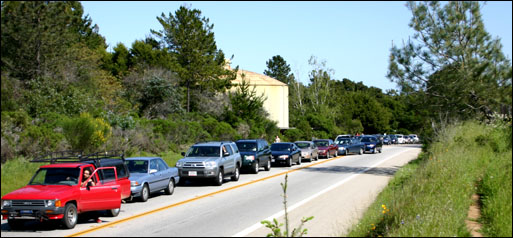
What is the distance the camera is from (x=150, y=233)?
436 inches

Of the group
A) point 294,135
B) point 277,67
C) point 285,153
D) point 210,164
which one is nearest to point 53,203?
point 210,164

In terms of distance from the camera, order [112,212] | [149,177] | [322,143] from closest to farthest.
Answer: [112,212]
[149,177]
[322,143]

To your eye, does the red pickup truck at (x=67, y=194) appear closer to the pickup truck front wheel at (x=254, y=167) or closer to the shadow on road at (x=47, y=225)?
the shadow on road at (x=47, y=225)

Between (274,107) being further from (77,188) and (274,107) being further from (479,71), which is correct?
(77,188)

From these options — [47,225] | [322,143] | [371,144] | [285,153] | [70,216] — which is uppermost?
[322,143]

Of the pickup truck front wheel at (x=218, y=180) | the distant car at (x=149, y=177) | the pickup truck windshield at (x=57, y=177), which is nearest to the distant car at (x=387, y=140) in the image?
the pickup truck front wheel at (x=218, y=180)

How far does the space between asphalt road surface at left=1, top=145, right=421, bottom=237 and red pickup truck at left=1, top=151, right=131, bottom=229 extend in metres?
0.35

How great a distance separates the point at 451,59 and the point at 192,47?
32.5 meters

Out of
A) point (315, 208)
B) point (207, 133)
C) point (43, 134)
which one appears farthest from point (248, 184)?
point (207, 133)

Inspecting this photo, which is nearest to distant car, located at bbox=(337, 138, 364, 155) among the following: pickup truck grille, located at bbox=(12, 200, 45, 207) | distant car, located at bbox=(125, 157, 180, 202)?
distant car, located at bbox=(125, 157, 180, 202)

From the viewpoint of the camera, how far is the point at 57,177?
1291 cm

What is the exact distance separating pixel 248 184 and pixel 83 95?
14.0 m

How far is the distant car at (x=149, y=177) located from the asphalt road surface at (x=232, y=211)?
33cm

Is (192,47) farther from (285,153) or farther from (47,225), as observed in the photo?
(47,225)
